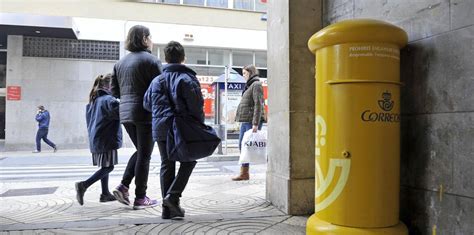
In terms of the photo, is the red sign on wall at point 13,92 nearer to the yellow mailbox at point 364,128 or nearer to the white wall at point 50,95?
the white wall at point 50,95

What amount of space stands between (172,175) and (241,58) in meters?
15.1

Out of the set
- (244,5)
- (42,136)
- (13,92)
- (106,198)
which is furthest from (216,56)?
(106,198)

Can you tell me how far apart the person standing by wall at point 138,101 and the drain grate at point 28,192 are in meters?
1.92

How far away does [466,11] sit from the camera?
262 cm

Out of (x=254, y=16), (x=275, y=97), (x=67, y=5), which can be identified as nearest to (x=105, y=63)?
(x=67, y=5)

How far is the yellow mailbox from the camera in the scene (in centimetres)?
286

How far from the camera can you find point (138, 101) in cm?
450

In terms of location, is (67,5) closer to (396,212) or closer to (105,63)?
(105,63)

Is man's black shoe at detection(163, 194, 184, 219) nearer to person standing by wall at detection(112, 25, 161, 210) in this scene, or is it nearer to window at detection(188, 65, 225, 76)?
person standing by wall at detection(112, 25, 161, 210)

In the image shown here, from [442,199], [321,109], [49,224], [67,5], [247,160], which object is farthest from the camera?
[67,5]

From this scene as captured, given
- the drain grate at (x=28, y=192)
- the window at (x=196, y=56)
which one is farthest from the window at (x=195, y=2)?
the drain grate at (x=28, y=192)

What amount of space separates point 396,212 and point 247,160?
3.20 metres

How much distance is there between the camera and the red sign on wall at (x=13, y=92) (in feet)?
52.4

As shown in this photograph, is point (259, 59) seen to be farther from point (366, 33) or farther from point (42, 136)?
point (366, 33)
